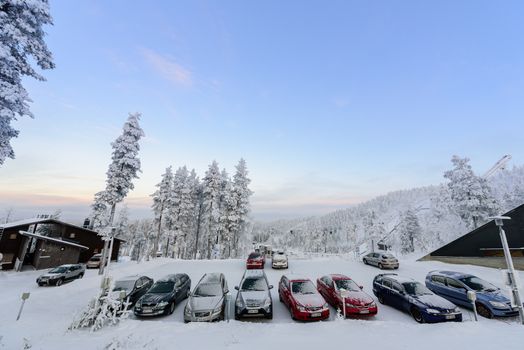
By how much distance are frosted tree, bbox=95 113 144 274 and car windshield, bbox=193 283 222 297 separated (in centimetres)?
1748

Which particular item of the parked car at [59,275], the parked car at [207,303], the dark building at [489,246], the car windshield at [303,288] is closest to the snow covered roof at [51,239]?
the parked car at [59,275]

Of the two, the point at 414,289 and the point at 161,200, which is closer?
the point at 414,289

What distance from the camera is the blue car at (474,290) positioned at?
10922 mm

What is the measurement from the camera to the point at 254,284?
12469 millimetres

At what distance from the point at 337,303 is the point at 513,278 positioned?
24.4 ft

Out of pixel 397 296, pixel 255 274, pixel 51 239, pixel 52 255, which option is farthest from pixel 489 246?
pixel 52 255

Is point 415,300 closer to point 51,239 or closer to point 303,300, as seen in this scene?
point 303,300

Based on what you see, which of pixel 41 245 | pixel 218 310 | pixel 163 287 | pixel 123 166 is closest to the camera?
pixel 218 310

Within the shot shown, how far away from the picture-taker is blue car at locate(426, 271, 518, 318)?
35.8 feet

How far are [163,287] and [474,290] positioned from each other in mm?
16001

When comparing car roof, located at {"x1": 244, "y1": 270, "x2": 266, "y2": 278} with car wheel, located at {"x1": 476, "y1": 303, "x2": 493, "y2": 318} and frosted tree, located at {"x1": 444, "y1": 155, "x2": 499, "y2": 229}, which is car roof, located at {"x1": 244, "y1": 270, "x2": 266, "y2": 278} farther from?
frosted tree, located at {"x1": 444, "y1": 155, "x2": 499, "y2": 229}

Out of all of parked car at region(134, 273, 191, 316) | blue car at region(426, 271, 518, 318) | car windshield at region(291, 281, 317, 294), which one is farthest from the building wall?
blue car at region(426, 271, 518, 318)

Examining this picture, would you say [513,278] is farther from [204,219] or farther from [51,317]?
[204,219]

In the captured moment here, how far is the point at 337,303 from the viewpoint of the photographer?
11.6m
